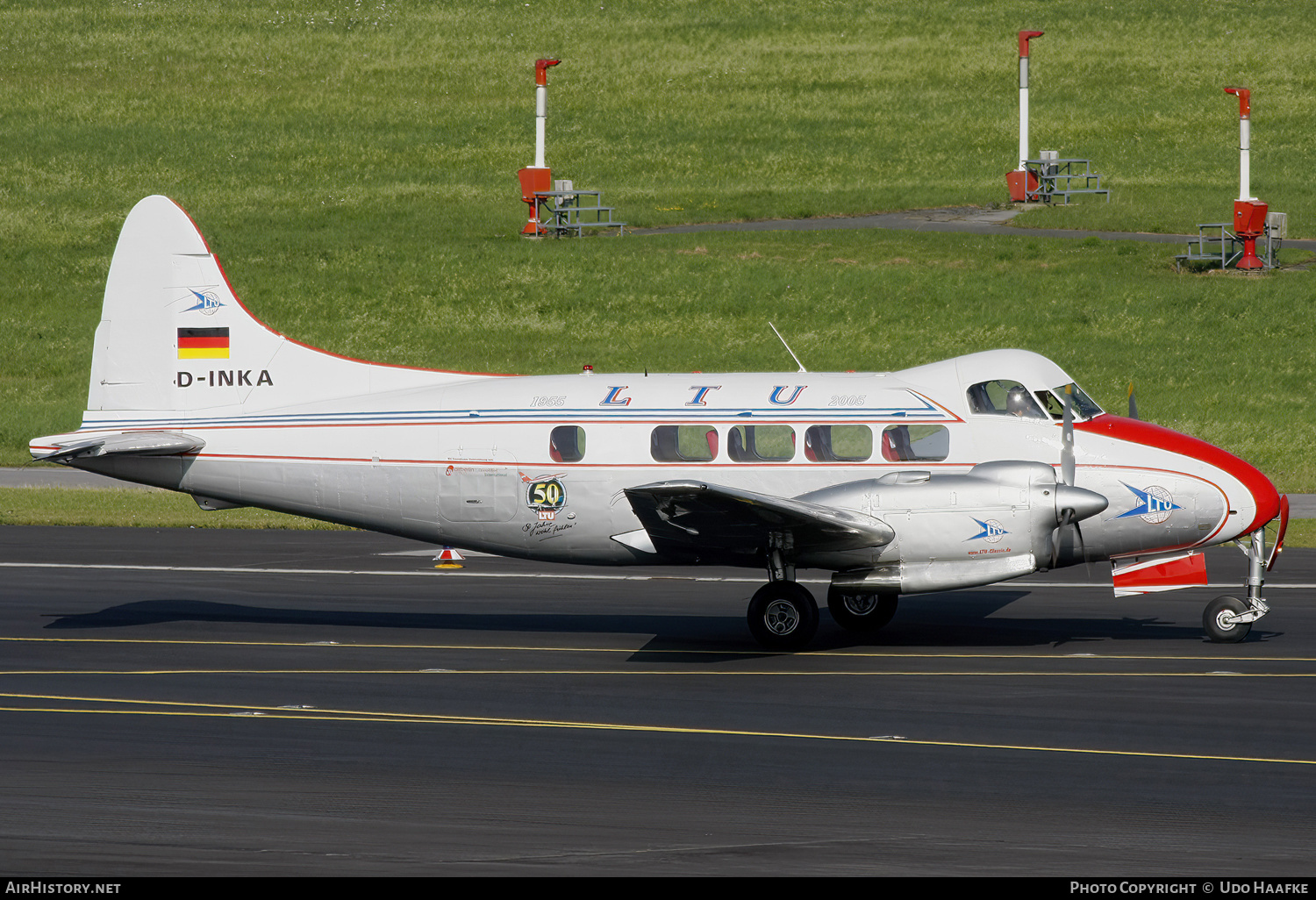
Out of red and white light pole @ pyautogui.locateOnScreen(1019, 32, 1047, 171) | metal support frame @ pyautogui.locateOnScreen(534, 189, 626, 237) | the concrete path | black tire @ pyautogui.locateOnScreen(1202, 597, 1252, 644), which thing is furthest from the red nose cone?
metal support frame @ pyautogui.locateOnScreen(534, 189, 626, 237)

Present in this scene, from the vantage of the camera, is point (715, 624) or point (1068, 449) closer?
point (1068, 449)

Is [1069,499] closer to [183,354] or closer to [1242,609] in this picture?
[1242,609]

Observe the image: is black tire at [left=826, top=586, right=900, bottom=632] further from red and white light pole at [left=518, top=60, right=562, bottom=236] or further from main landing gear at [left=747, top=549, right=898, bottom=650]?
red and white light pole at [left=518, top=60, right=562, bottom=236]

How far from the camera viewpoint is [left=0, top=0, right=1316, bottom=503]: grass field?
1620 inches

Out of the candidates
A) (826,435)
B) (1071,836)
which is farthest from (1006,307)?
(1071,836)

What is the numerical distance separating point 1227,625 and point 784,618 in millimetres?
4881

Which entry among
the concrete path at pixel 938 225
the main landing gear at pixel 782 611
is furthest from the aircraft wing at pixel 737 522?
the concrete path at pixel 938 225

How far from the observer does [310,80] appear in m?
77.8

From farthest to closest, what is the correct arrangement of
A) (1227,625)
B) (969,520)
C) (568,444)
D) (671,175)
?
(671,175)
(568,444)
(1227,625)
(969,520)

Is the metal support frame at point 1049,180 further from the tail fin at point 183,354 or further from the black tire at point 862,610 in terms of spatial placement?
the tail fin at point 183,354

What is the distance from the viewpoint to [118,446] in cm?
1764

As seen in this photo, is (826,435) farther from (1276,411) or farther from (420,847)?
(1276,411)

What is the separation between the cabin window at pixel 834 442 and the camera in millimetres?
17141

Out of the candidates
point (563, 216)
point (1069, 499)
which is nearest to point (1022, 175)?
point (563, 216)
